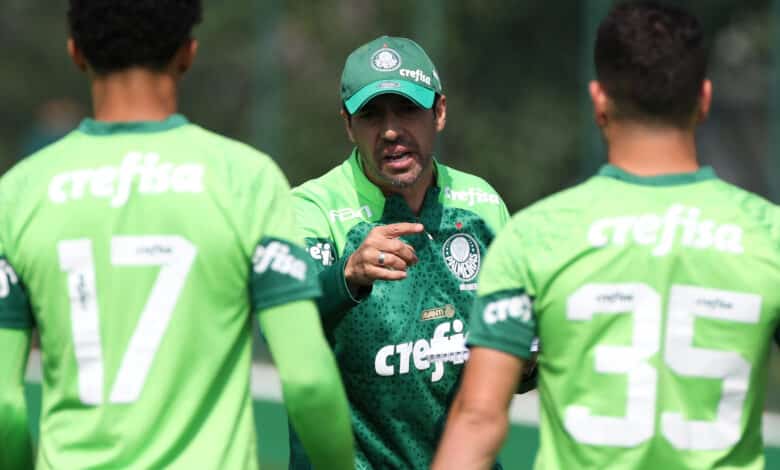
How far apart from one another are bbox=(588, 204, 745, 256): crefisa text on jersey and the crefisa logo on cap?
5.36ft

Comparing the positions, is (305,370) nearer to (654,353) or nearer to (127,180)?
(127,180)

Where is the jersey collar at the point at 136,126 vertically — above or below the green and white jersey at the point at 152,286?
above

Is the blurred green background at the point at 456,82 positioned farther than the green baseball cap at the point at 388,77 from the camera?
Yes

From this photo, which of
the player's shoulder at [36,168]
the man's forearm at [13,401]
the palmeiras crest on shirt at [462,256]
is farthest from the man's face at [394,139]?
the man's forearm at [13,401]

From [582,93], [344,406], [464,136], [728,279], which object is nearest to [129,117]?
[344,406]

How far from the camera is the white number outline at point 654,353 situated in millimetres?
3363

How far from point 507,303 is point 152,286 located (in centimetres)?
80

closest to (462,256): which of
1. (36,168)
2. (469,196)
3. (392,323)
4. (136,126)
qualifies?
(469,196)

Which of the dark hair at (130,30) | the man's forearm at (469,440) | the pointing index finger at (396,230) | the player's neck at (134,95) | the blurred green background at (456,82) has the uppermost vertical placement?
the dark hair at (130,30)

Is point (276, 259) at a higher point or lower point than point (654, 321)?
higher

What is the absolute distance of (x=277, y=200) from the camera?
3430 mm

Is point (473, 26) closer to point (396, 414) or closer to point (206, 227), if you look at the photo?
point (396, 414)

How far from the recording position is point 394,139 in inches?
192

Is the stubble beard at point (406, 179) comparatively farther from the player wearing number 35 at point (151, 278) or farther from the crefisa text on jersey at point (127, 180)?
the crefisa text on jersey at point (127, 180)
